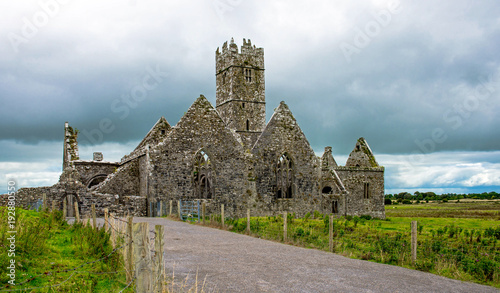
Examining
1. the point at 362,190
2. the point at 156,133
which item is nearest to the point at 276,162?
the point at 156,133

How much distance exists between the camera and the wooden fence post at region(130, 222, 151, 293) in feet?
23.1

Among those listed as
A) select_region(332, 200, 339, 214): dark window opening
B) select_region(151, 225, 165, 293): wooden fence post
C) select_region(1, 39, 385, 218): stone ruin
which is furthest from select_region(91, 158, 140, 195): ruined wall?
select_region(151, 225, 165, 293): wooden fence post

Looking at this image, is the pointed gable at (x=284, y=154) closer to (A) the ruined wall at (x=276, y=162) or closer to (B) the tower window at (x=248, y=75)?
(A) the ruined wall at (x=276, y=162)

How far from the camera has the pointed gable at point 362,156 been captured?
157 feet

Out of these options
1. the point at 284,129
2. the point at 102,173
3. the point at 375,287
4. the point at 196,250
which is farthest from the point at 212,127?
the point at 375,287

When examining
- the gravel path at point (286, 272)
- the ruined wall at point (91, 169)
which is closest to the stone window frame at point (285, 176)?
the ruined wall at point (91, 169)

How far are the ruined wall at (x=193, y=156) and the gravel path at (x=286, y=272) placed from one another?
1415 centimetres

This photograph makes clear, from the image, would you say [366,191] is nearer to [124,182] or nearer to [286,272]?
[124,182]

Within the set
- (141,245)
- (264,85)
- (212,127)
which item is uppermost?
(264,85)

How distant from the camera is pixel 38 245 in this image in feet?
35.4

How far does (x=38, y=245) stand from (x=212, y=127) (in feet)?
67.5

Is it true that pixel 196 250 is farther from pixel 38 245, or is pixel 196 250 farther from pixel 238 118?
pixel 238 118

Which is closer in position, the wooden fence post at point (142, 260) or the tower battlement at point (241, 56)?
the wooden fence post at point (142, 260)

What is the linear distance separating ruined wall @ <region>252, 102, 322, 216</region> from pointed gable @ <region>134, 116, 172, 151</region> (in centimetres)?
902
